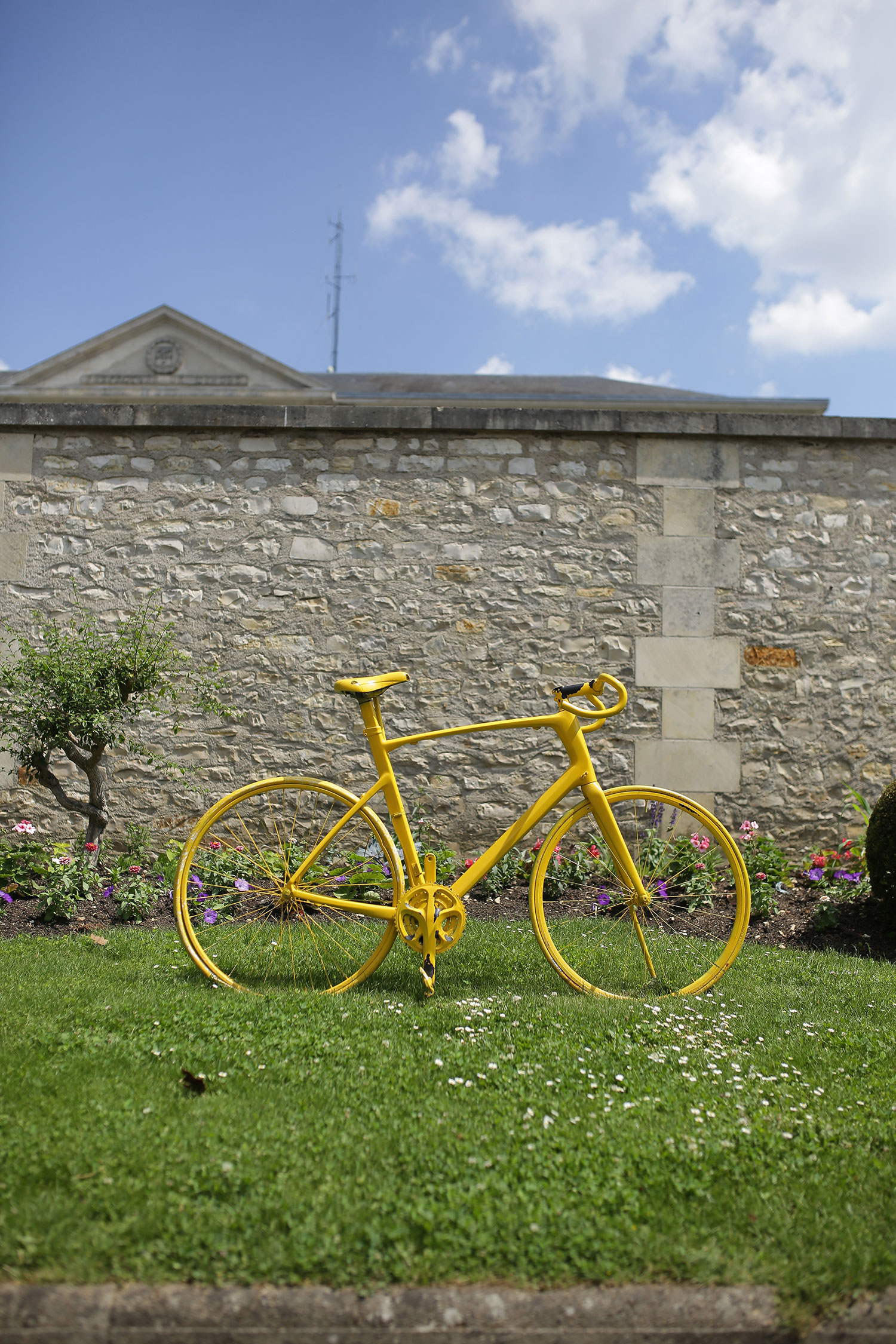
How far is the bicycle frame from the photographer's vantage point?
3045 mm

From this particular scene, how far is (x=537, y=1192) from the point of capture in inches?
72.0

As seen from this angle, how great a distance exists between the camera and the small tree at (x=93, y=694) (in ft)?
14.0

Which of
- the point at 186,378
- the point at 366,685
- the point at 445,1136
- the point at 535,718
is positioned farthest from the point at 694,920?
the point at 186,378

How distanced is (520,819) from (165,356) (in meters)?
20.2

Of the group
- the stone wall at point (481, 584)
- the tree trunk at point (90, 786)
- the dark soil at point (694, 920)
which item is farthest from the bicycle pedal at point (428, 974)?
the tree trunk at point (90, 786)

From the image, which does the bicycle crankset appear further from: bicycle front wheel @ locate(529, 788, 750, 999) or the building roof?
the building roof

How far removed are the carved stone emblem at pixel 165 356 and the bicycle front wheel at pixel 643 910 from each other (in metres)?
19.1

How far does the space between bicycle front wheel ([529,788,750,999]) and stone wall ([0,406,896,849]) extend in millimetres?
577

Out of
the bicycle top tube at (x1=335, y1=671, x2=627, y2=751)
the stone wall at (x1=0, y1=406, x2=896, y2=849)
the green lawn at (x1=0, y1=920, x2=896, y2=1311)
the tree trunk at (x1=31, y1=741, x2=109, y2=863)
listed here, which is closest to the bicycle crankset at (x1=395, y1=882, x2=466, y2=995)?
the green lawn at (x1=0, y1=920, x2=896, y2=1311)

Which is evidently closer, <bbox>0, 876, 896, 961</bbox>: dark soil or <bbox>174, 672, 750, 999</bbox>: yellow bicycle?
<bbox>174, 672, 750, 999</bbox>: yellow bicycle

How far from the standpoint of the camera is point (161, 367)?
66.6ft

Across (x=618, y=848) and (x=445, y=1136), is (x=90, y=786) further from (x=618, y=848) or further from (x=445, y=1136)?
(x=445, y=1136)

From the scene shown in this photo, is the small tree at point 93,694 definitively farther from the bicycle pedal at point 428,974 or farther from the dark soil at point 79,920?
the bicycle pedal at point 428,974

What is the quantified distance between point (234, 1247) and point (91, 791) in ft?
10.9
